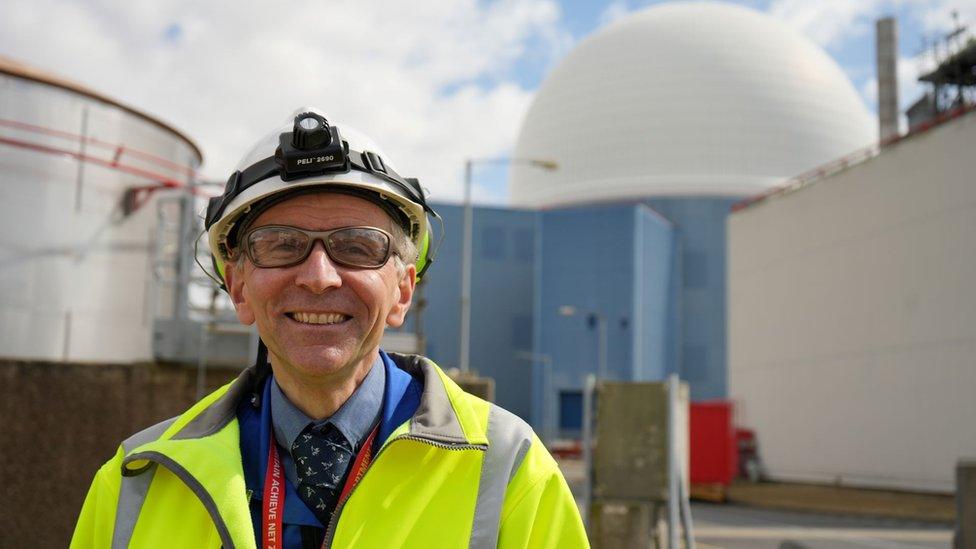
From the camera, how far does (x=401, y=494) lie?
2.05 metres

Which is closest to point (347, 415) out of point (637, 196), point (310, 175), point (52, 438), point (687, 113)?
point (310, 175)

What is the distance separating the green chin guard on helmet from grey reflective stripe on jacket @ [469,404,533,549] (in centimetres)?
60

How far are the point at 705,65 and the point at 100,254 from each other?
51482 millimetres

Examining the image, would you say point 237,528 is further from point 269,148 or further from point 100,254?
point 100,254

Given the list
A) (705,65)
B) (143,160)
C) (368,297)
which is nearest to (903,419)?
(143,160)

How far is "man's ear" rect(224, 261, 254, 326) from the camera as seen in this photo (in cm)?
240

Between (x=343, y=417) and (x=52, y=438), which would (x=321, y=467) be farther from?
(x=52, y=438)

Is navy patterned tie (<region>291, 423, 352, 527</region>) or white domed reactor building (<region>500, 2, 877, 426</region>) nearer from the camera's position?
navy patterned tie (<region>291, 423, 352, 527</region>)

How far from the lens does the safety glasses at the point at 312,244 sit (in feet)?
7.37

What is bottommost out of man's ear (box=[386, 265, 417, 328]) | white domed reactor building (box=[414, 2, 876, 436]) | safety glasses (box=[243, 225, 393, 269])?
man's ear (box=[386, 265, 417, 328])

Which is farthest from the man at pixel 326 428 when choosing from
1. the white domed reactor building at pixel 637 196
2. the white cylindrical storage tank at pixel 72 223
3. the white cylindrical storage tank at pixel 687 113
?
the white cylindrical storage tank at pixel 687 113

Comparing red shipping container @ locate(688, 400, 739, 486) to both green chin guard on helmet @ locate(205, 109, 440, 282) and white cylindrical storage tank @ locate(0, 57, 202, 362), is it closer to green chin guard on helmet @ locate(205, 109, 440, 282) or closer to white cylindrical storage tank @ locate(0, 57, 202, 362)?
white cylindrical storage tank @ locate(0, 57, 202, 362)

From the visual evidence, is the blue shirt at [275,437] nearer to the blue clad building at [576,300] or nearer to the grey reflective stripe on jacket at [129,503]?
the grey reflective stripe on jacket at [129,503]

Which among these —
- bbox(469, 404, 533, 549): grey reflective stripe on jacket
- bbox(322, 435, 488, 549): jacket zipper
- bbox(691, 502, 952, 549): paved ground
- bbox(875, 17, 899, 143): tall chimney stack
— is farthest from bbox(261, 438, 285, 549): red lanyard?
bbox(875, 17, 899, 143): tall chimney stack
